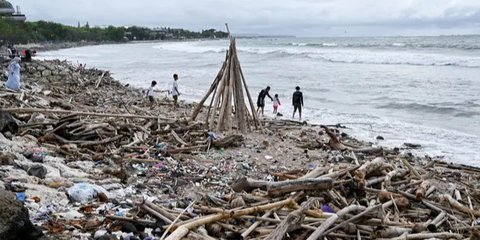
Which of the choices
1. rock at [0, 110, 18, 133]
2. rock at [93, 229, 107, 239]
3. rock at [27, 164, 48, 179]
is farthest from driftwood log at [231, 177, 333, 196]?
rock at [0, 110, 18, 133]

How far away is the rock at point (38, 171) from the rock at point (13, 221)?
244 cm

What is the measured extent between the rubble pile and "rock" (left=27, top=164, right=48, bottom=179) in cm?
1

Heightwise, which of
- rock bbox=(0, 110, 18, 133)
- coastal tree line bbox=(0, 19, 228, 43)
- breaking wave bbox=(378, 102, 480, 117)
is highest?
coastal tree line bbox=(0, 19, 228, 43)

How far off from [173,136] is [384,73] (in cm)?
2584

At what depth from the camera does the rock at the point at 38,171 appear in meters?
6.22

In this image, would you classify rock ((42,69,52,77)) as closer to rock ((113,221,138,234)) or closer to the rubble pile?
the rubble pile

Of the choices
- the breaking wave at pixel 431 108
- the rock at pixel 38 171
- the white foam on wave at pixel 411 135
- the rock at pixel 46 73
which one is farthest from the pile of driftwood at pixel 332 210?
the rock at pixel 46 73

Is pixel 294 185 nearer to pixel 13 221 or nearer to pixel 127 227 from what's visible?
pixel 127 227

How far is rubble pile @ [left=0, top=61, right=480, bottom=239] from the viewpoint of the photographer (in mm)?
4789

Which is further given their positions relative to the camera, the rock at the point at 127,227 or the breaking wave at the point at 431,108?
the breaking wave at the point at 431,108

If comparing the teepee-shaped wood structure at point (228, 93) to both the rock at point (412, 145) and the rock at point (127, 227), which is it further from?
the rock at point (127, 227)

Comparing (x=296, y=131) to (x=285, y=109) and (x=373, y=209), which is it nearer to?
(x=285, y=109)

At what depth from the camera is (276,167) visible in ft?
30.3

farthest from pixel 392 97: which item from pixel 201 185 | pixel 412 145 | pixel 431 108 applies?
pixel 201 185
